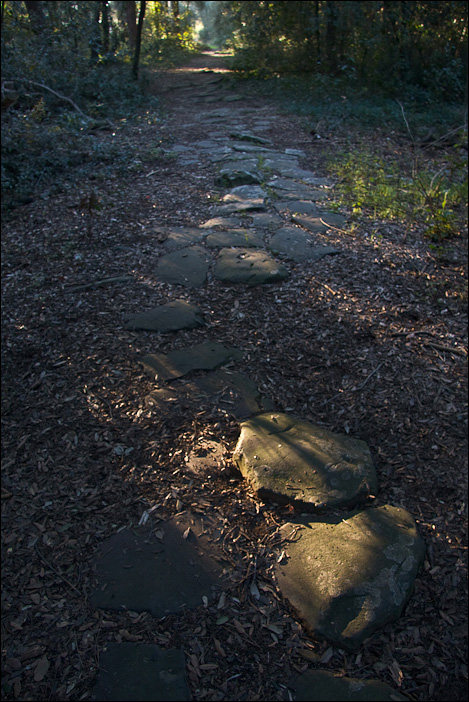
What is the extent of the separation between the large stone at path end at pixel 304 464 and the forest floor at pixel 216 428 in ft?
0.22

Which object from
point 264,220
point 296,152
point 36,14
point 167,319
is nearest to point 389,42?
point 296,152

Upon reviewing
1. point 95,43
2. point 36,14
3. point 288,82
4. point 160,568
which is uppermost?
point 36,14

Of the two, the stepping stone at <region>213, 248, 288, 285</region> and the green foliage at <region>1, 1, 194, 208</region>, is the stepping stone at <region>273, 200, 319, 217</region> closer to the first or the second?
the stepping stone at <region>213, 248, 288, 285</region>

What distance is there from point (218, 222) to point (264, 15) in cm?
935

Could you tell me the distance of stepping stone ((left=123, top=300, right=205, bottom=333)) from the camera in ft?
9.57

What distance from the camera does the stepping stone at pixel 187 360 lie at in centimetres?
260

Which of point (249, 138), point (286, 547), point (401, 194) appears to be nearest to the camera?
point (286, 547)

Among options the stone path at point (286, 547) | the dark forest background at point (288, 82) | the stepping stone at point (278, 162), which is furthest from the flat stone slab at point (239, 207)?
the stone path at point (286, 547)

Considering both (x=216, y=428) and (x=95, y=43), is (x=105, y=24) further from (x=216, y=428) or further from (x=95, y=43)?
(x=216, y=428)

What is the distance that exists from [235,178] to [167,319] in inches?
111

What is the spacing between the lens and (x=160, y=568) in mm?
1729

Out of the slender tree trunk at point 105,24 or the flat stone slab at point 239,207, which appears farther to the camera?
the slender tree trunk at point 105,24

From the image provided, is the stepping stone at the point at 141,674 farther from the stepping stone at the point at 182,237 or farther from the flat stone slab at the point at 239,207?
the flat stone slab at the point at 239,207

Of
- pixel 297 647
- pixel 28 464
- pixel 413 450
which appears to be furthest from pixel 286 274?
pixel 297 647
